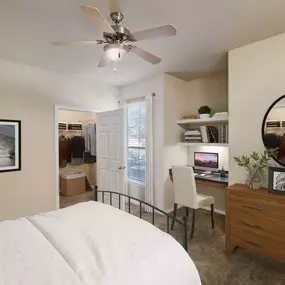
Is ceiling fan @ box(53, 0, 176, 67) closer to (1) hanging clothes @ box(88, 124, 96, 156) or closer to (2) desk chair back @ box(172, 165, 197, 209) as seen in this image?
(2) desk chair back @ box(172, 165, 197, 209)

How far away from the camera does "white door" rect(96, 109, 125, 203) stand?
3582 millimetres

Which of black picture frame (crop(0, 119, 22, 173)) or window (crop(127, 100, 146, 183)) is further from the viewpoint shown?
window (crop(127, 100, 146, 183))

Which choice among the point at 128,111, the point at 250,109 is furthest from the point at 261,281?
the point at 128,111

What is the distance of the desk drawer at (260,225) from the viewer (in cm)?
204

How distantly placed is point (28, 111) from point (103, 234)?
264cm

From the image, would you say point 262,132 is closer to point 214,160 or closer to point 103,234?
point 214,160

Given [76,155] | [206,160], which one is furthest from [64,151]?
[206,160]

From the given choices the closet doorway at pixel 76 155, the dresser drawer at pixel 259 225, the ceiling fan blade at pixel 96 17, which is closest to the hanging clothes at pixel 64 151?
the closet doorway at pixel 76 155

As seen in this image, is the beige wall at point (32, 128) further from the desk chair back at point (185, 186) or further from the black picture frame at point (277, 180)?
the black picture frame at point (277, 180)

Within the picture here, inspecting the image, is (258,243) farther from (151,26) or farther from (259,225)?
(151,26)

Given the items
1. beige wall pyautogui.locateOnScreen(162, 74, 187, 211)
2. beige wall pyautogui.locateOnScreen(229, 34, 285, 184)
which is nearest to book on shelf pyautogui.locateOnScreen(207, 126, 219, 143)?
beige wall pyautogui.locateOnScreen(162, 74, 187, 211)

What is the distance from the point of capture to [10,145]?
3033 millimetres

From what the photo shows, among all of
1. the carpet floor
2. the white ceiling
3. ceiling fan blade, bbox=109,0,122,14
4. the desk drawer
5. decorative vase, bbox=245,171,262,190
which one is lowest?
the carpet floor

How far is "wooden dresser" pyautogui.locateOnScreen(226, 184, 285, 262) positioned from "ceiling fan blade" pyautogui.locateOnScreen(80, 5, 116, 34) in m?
2.04
